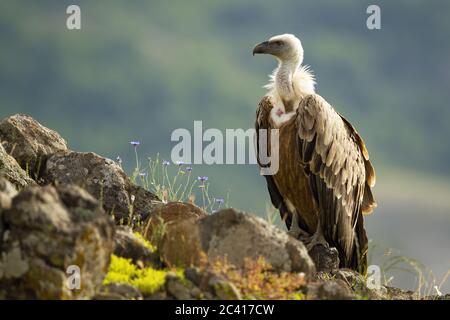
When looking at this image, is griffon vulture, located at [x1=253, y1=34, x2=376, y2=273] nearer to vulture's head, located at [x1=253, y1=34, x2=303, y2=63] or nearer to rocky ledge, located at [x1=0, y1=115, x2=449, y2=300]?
vulture's head, located at [x1=253, y1=34, x2=303, y2=63]

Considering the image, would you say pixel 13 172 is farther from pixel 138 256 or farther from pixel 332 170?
pixel 332 170

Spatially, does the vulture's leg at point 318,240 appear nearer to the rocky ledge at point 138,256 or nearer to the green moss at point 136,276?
the rocky ledge at point 138,256

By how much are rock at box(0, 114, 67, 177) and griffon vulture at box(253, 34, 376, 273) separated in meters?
3.35

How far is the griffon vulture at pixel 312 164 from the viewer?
12.8 m

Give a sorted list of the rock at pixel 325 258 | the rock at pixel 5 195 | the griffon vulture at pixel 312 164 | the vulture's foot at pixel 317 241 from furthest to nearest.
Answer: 1. the vulture's foot at pixel 317 241
2. the griffon vulture at pixel 312 164
3. the rock at pixel 325 258
4. the rock at pixel 5 195

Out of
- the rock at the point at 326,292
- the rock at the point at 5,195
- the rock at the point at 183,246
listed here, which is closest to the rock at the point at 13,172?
the rock at the point at 5,195

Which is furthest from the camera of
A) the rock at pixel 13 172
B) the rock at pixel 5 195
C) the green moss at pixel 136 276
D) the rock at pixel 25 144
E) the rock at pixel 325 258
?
the rock at pixel 25 144

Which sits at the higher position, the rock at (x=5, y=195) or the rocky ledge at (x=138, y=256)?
the rock at (x=5, y=195)

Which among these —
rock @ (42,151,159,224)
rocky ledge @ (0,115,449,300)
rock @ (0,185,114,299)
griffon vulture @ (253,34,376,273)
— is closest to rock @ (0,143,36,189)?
rock @ (42,151,159,224)

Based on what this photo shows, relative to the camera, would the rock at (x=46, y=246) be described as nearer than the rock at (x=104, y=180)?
Yes

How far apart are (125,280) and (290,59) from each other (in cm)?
637

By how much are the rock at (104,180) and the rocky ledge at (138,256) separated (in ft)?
5.26
